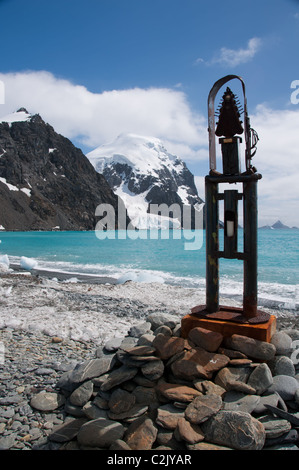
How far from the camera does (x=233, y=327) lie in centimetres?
421

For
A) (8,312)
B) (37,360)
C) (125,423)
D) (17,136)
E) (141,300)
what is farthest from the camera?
(17,136)

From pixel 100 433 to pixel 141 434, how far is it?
44 cm

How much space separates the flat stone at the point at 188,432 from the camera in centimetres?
310

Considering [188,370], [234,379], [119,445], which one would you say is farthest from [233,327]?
[119,445]

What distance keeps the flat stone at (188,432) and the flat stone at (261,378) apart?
866mm

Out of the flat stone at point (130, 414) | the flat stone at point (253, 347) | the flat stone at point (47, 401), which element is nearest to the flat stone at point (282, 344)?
the flat stone at point (253, 347)

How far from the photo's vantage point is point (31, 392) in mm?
4574

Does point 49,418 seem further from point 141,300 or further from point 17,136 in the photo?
point 17,136

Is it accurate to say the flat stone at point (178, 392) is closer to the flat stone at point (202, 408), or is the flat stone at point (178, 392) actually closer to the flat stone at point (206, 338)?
the flat stone at point (202, 408)

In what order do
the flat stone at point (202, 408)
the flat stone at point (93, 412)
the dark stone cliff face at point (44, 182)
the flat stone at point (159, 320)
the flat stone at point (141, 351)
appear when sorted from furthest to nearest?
1. the dark stone cliff face at point (44, 182)
2. the flat stone at point (159, 320)
3. the flat stone at point (141, 351)
4. the flat stone at point (93, 412)
5. the flat stone at point (202, 408)

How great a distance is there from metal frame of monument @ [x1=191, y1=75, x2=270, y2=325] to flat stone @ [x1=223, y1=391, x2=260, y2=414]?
959 millimetres

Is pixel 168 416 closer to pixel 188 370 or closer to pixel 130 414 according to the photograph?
pixel 130 414

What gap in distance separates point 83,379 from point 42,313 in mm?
5190

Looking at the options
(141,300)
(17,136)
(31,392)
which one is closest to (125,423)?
(31,392)
